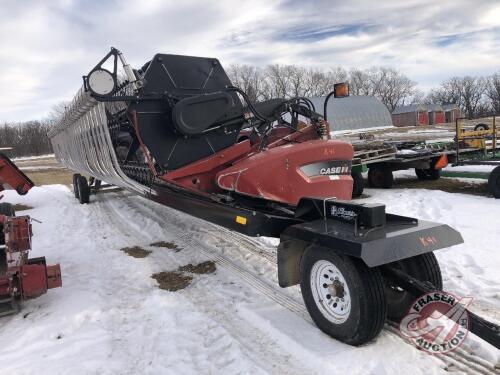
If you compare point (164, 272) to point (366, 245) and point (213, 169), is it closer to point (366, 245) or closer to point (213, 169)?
point (213, 169)

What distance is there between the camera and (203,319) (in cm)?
365

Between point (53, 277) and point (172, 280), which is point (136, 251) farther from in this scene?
point (53, 277)

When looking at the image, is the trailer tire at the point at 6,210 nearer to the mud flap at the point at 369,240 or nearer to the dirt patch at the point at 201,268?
the dirt patch at the point at 201,268

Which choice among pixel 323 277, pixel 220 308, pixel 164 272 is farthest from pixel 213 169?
pixel 323 277

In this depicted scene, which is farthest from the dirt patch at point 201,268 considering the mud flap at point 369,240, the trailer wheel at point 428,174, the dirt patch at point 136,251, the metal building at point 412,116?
the metal building at point 412,116

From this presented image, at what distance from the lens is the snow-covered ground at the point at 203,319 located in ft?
9.53

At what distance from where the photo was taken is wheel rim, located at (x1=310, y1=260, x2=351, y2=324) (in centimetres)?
306

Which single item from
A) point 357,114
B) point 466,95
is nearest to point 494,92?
point 466,95

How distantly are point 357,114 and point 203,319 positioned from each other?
2268 inches

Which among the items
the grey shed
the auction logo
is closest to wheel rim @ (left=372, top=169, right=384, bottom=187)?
the auction logo

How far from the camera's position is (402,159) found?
1010 centimetres

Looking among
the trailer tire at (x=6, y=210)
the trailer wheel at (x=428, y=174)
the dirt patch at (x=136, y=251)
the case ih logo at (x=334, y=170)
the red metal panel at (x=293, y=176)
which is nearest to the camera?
the red metal panel at (x=293, y=176)

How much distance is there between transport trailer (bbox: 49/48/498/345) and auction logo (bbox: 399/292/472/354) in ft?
0.40

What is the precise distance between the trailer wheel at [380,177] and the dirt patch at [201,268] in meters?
6.56
